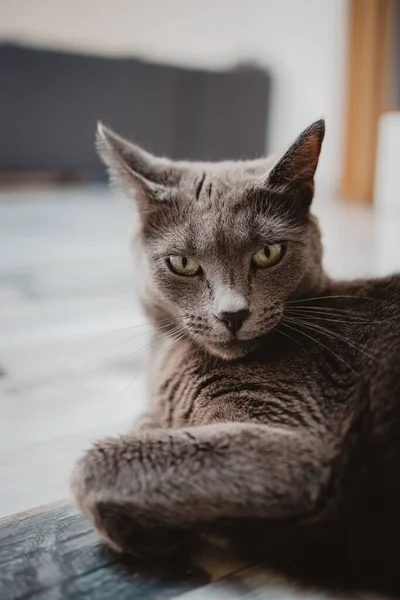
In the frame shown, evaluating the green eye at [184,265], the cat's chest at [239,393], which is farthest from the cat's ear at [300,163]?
the cat's chest at [239,393]

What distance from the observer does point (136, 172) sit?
1.15 m

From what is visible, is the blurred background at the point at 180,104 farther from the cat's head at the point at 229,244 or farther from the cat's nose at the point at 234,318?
the cat's nose at the point at 234,318

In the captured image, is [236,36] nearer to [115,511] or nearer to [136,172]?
[136,172]

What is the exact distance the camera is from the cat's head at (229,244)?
3.37ft

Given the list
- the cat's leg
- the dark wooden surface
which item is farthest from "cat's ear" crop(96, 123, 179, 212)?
the dark wooden surface

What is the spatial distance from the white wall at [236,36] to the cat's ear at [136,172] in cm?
332

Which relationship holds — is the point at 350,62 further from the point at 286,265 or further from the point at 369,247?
the point at 286,265

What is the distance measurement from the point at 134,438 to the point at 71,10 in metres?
4.11

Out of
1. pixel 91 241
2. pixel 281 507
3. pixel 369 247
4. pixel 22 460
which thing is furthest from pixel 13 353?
pixel 369 247

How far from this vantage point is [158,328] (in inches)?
47.9

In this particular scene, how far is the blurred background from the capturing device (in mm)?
2850

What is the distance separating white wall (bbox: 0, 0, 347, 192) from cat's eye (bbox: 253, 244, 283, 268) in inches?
136

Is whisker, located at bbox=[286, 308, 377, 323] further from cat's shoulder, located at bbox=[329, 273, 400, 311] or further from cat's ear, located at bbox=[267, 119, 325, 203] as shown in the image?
cat's ear, located at bbox=[267, 119, 325, 203]

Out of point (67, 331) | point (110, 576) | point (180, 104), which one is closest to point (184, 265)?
point (110, 576)
